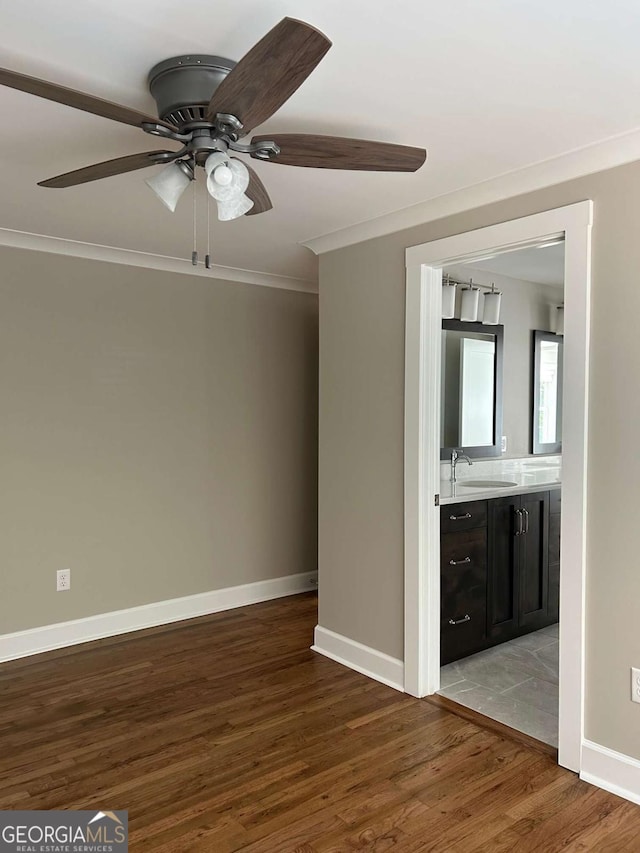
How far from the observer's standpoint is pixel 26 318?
3656mm

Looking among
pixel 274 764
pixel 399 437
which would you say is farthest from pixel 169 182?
pixel 274 764

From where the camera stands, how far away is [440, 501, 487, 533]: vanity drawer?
3311 mm

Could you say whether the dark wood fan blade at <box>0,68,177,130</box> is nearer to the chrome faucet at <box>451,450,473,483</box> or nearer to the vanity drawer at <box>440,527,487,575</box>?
the vanity drawer at <box>440,527,487,575</box>

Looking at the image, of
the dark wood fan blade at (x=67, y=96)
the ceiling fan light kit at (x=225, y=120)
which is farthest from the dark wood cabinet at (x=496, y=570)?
the dark wood fan blade at (x=67, y=96)

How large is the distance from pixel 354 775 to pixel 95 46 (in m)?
2.52

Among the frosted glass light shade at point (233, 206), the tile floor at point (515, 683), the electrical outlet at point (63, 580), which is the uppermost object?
the frosted glass light shade at point (233, 206)

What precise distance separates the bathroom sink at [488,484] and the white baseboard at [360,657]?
107cm

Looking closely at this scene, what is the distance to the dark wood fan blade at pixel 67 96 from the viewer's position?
1.41 m

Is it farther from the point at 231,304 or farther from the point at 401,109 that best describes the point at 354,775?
the point at 231,304

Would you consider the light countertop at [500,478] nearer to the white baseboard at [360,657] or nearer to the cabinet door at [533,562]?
the cabinet door at [533,562]

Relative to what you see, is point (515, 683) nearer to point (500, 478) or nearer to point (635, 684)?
point (635, 684)

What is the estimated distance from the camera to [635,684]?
233 cm

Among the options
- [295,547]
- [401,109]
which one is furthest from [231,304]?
[401,109]

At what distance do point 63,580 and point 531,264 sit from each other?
345 centimetres
